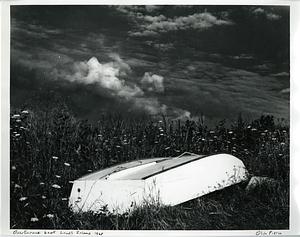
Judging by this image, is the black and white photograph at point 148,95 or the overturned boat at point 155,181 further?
the black and white photograph at point 148,95

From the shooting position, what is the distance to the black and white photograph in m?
2.99

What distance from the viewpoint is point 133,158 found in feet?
9.97

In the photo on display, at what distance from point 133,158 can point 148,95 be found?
0.38 meters

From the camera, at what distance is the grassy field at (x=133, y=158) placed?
2.93m

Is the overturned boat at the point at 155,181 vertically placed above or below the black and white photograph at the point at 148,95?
below

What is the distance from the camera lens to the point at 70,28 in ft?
9.88

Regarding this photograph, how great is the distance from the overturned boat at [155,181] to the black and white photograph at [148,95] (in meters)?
0.02

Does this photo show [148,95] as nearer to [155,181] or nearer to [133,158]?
[133,158]

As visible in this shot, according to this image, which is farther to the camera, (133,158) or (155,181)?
(133,158)

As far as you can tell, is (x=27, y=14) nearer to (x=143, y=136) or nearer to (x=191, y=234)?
(x=143, y=136)

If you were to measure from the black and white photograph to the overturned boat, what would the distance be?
2 centimetres

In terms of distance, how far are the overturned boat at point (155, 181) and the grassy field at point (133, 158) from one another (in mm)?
45

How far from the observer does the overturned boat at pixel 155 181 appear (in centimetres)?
288

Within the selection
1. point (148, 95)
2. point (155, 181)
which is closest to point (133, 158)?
point (155, 181)
